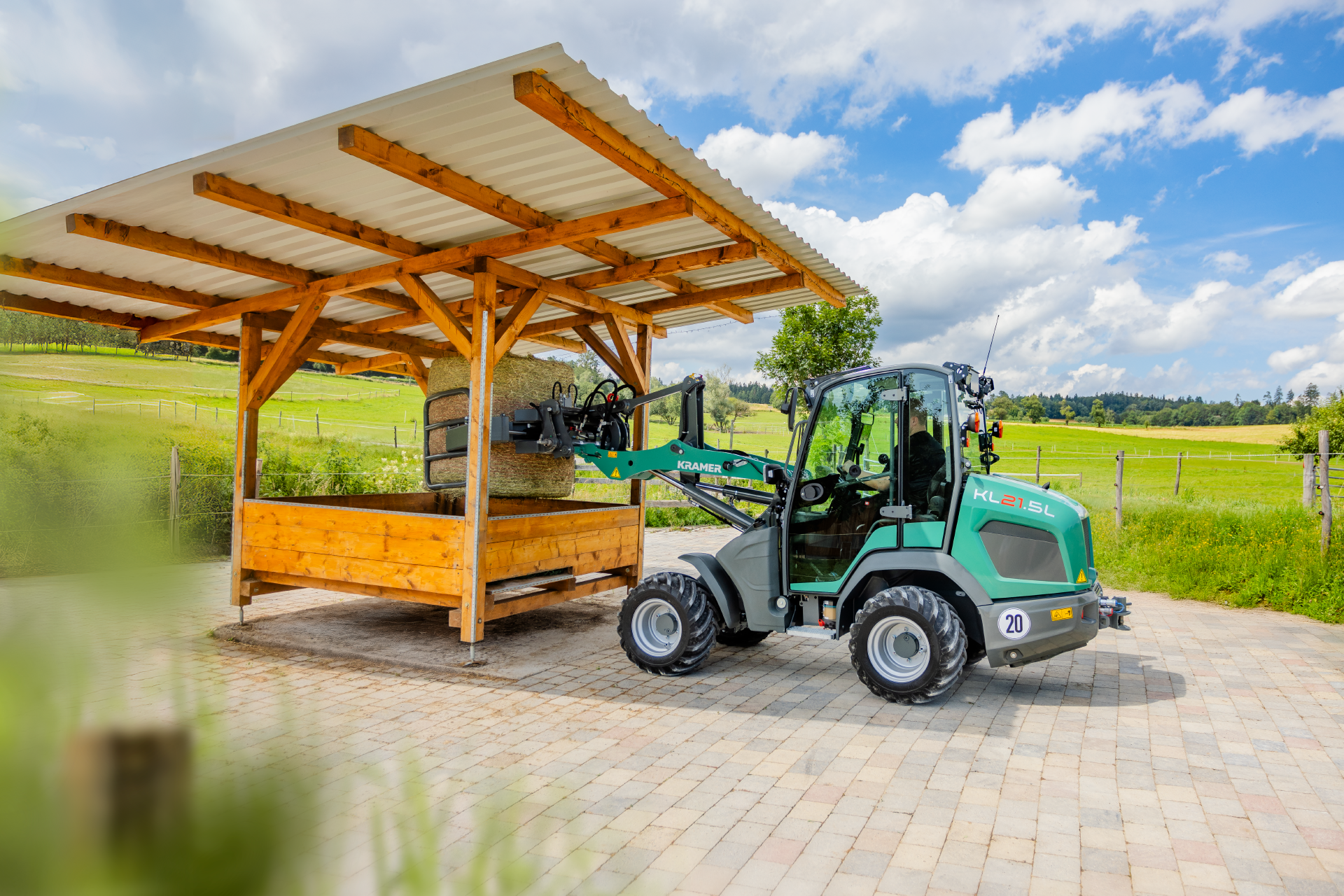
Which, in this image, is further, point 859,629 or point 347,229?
point 347,229

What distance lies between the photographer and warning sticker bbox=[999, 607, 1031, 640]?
539cm

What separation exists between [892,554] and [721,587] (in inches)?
51.6

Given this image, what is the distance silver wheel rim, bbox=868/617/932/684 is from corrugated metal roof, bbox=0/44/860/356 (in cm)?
309

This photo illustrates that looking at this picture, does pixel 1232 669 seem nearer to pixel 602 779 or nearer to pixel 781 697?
pixel 781 697

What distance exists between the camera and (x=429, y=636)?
7.56 m

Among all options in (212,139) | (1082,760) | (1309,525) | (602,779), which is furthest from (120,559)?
(1309,525)

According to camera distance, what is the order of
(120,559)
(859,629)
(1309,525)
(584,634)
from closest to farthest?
(120,559) → (859,629) → (584,634) → (1309,525)

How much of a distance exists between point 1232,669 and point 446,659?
6.02 m

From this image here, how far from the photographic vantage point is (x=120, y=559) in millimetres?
663

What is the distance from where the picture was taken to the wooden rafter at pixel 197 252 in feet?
19.6

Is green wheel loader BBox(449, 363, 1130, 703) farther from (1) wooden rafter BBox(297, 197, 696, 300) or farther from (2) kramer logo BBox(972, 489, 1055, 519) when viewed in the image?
(1) wooden rafter BBox(297, 197, 696, 300)

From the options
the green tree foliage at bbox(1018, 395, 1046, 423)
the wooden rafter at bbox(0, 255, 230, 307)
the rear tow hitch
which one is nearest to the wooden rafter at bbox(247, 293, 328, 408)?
the wooden rafter at bbox(0, 255, 230, 307)

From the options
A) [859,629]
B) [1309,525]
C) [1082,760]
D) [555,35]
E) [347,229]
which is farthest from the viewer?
[1309,525]

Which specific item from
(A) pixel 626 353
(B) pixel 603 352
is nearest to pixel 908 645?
(A) pixel 626 353
